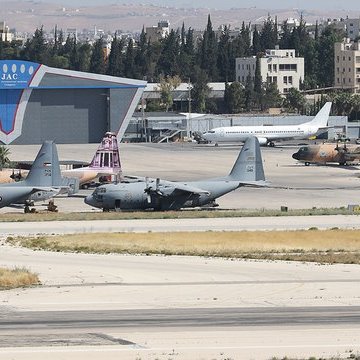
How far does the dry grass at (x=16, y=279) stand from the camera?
163 feet

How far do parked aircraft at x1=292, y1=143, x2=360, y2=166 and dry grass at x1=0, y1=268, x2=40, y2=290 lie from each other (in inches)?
3146

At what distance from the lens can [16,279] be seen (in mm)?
50281

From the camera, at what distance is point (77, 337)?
38469 mm

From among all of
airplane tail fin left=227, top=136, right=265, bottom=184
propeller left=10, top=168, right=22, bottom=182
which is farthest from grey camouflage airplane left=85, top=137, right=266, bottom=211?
propeller left=10, top=168, right=22, bottom=182

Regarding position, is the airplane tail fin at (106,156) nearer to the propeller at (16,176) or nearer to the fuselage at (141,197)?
the propeller at (16,176)

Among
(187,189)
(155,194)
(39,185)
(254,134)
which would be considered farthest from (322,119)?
(39,185)

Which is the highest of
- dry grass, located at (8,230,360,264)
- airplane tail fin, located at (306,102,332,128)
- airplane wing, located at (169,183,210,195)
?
airplane tail fin, located at (306,102,332,128)

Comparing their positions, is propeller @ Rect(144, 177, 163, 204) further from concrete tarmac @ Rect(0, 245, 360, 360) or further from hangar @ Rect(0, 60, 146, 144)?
hangar @ Rect(0, 60, 146, 144)

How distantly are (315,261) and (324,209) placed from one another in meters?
24.3

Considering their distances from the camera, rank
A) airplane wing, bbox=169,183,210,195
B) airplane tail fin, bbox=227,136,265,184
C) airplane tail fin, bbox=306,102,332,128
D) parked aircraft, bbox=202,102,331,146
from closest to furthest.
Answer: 1. airplane wing, bbox=169,183,210,195
2. airplane tail fin, bbox=227,136,265,184
3. parked aircraft, bbox=202,102,331,146
4. airplane tail fin, bbox=306,102,332,128

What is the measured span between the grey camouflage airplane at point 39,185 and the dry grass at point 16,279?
1168 inches

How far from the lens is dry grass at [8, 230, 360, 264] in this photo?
198 ft

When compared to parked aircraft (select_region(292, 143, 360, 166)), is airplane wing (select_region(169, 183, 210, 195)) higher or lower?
higher

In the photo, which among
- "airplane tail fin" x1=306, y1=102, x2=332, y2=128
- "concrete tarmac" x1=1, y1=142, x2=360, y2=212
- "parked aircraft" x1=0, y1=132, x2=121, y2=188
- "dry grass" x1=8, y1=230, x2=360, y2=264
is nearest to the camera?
"dry grass" x1=8, y1=230, x2=360, y2=264
